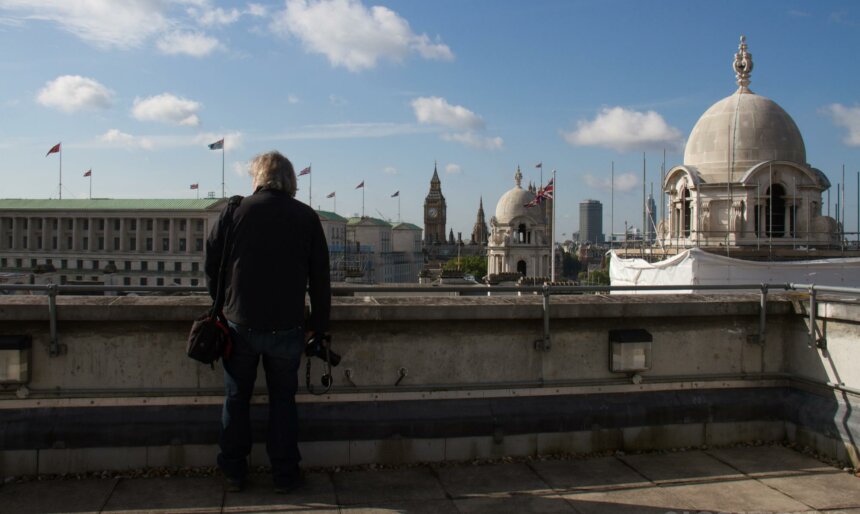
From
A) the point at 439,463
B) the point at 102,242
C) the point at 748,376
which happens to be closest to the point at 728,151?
the point at 748,376

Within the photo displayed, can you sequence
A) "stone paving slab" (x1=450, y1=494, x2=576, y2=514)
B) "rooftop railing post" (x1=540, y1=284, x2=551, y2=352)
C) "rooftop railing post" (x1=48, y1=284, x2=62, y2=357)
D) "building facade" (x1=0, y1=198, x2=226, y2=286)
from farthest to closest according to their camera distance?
"building facade" (x1=0, y1=198, x2=226, y2=286) → "rooftop railing post" (x1=540, y1=284, x2=551, y2=352) → "rooftop railing post" (x1=48, y1=284, x2=62, y2=357) → "stone paving slab" (x1=450, y1=494, x2=576, y2=514)

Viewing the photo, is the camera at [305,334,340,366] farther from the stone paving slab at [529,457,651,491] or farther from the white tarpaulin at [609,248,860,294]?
the white tarpaulin at [609,248,860,294]

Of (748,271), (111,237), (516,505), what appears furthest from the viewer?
(111,237)

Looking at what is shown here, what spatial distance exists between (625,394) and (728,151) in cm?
2458

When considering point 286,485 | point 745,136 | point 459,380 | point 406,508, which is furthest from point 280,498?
A: point 745,136

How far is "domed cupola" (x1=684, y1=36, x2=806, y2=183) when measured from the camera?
28625 millimetres

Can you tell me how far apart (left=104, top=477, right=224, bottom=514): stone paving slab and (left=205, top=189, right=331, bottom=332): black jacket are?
4.19 ft

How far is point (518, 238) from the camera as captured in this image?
85688mm

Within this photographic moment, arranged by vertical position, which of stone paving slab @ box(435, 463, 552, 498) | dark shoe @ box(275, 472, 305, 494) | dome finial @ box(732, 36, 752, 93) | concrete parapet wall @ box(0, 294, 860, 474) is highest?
dome finial @ box(732, 36, 752, 93)

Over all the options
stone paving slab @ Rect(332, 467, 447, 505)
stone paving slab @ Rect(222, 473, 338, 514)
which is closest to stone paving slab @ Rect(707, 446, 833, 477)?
stone paving slab @ Rect(332, 467, 447, 505)

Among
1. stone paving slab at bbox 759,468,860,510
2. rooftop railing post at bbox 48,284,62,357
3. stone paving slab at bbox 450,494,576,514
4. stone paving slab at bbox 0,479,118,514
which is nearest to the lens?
stone paving slab at bbox 0,479,118,514

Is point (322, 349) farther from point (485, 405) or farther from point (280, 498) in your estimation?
point (485, 405)

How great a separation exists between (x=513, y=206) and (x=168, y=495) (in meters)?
81.1

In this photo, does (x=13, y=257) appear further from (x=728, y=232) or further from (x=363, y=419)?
(x=363, y=419)
